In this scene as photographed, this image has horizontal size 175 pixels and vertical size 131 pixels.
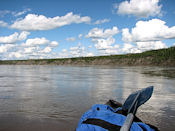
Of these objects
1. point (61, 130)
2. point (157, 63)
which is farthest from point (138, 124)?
point (157, 63)

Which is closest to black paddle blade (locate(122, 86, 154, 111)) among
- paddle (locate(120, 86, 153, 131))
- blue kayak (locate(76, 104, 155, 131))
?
paddle (locate(120, 86, 153, 131))

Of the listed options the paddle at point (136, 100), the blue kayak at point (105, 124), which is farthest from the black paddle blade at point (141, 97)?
the blue kayak at point (105, 124)

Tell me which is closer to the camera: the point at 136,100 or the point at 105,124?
the point at 105,124

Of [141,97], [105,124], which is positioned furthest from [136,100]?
[105,124]

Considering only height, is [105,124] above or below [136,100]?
below

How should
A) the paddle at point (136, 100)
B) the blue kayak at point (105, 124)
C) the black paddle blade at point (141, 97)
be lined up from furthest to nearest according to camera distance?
the black paddle blade at point (141, 97) < the paddle at point (136, 100) < the blue kayak at point (105, 124)

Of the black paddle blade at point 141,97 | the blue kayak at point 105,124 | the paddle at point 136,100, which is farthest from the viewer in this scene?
the black paddle blade at point 141,97

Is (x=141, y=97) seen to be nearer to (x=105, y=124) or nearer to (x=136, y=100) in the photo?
(x=136, y=100)

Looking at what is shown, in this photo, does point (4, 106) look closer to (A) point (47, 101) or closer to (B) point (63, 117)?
(A) point (47, 101)

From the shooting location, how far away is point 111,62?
6209cm

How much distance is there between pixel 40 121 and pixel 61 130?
72 cm

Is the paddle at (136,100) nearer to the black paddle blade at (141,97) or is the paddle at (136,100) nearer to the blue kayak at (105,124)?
the black paddle blade at (141,97)

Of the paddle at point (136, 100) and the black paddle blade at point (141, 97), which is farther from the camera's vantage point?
the black paddle blade at point (141, 97)

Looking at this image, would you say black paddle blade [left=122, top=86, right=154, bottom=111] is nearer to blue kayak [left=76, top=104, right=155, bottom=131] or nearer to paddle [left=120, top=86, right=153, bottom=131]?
paddle [left=120, top=86, right=153, bottom=131]
